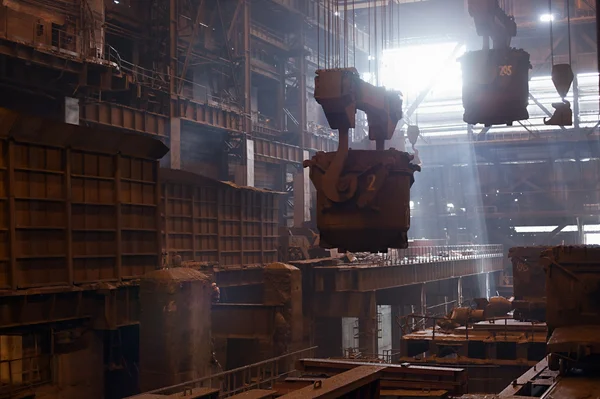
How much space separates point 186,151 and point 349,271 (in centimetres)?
1094

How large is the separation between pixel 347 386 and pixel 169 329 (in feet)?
30.4

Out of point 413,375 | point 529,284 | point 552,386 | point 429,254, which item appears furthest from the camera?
point 429,254

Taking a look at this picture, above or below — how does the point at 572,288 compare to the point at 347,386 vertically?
above

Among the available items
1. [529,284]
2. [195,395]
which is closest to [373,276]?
[529,284]

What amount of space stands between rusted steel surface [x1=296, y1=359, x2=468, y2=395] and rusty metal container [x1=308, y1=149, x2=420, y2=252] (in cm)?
392

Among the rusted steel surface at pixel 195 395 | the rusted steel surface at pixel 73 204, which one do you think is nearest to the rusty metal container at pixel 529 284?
the rusted steel surface at pixel 73 204

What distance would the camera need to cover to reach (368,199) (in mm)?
8312

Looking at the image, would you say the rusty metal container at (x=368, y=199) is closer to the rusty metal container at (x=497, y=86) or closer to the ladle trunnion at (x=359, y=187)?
the ladle trunnion at (x=359, y=187)

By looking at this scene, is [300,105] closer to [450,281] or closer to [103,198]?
[450,281]

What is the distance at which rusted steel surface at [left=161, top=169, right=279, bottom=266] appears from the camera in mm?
24219

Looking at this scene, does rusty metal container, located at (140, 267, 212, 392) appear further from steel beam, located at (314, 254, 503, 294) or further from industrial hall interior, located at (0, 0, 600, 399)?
steel beam, located at (314, 254, 503, 294)

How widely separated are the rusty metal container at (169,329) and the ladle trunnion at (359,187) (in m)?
8.45

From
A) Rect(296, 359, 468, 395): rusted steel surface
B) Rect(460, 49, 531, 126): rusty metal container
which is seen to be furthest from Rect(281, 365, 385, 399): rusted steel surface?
Rect(460, 49, 531, 126): rusty metal container

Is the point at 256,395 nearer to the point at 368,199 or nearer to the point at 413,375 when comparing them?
the point at 413,375
